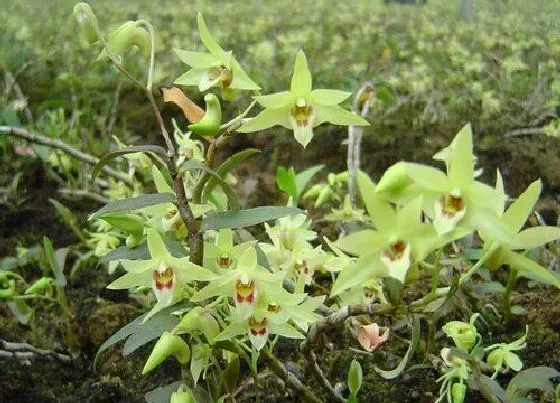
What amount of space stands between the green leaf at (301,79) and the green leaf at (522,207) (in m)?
0.25

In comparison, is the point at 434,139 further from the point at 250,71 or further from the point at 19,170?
the point at 19,170

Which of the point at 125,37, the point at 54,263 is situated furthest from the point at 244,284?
the point at 54,263

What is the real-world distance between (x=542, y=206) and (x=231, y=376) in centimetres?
100

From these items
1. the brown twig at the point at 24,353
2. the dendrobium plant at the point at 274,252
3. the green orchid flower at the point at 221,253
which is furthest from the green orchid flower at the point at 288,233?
the brown twig at the point at 24,353

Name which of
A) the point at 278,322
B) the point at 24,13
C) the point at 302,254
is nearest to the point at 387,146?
the point at 302,254

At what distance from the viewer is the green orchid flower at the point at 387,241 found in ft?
2.09

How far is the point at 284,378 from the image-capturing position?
35.7 inches

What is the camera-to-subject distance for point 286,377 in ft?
2.97

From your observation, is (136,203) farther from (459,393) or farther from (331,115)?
(459,393)

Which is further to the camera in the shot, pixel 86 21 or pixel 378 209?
pixel 86 21

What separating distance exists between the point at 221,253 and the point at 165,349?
5.4 inches

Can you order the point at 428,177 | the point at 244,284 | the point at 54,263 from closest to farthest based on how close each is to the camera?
the point at 428,177 → the point at 244,284 → the point at 54,263

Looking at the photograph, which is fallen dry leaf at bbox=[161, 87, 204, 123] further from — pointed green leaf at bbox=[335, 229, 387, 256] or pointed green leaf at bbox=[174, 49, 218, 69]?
pointed green leaf at bbox=[335, 229, 387, 256]

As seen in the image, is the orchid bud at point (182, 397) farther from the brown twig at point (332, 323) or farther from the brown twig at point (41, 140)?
the brown twig at point (41, 140)
